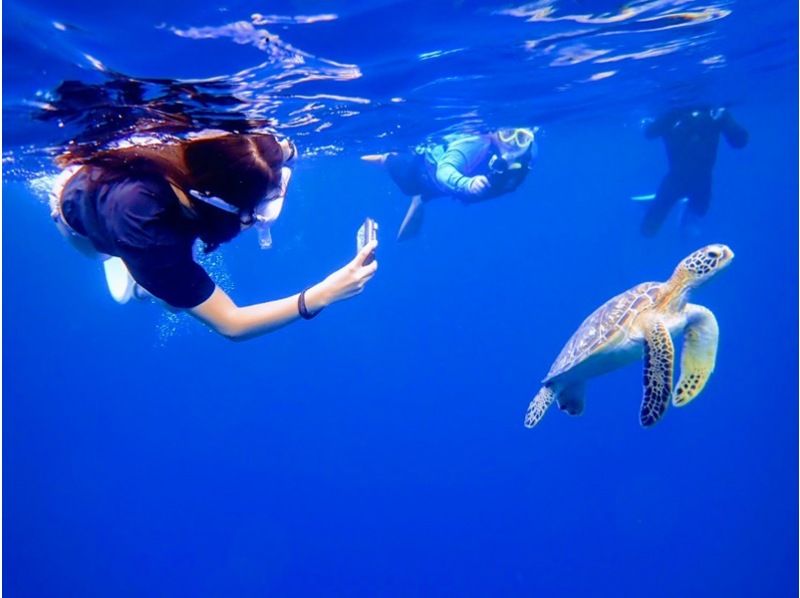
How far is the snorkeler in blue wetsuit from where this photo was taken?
30.1 feet

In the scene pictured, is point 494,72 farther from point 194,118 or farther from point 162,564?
point 162,564

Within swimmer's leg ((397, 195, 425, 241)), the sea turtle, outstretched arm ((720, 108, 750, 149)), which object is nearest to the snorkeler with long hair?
the sea turtle

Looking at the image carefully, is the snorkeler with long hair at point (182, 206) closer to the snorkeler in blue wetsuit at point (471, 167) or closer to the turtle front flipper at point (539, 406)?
the turtle front flipper at point (539, 406)

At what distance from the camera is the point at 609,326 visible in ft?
20.9

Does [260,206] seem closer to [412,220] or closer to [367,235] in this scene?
[367,235]

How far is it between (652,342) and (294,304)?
3.35 m

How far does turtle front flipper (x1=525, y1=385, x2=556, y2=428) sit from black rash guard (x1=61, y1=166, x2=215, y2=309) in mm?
4380

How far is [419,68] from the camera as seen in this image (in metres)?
8.40

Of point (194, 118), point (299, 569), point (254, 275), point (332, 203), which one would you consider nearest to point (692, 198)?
point (194, 118)

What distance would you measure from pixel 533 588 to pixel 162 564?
47.2 feet

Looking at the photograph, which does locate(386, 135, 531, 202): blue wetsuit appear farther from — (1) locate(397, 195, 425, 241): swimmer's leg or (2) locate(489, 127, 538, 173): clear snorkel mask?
(1) locate(397, 195, 425, 241): swimmer's leg

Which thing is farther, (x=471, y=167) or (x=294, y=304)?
(x=471, y=167)

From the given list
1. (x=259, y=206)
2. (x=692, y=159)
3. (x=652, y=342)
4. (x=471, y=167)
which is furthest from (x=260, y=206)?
(x=692, y=159)

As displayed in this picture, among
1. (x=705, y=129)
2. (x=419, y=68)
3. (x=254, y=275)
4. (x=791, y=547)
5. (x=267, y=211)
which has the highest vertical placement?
(x=254, y=275)
